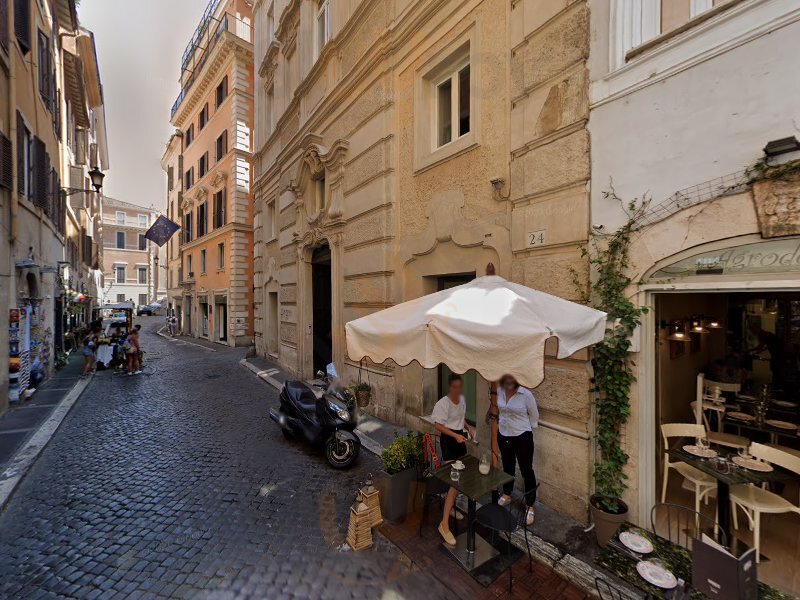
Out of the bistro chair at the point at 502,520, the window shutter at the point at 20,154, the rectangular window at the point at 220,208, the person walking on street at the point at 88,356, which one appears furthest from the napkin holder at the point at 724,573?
the rectangular window at the point at 220,208

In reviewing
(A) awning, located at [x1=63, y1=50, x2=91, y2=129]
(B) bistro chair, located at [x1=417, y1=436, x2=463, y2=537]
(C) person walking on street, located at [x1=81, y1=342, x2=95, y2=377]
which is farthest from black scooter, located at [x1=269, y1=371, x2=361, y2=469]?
(A) awning, located at [x1=63, y1=50, x2=91, y2=129]

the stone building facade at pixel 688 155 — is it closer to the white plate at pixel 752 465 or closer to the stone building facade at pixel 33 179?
the white plate at pixel 752 465

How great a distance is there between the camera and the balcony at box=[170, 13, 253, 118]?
21172 millimetres

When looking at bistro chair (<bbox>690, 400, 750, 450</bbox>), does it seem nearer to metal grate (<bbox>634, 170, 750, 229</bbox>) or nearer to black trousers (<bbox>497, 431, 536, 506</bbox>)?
black trousers (<bbox>497, 431, 536, 506</bbox>)

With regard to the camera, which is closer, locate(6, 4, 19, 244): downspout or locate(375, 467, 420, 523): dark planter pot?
locate(375, 467, 420, 523): dark planter pot

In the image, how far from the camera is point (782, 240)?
3049 mm

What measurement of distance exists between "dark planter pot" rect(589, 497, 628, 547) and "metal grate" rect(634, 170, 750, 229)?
300 centimetres

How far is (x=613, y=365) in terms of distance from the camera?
13.1 ft

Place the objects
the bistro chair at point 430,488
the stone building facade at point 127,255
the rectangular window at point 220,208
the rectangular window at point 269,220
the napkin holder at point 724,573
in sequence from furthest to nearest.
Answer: the stone building facade at point 127,255, the rectangular window at point 220,208, the rectangular window at point 269,220, the bistro chair at point 430,488, the napkin holder at point 724,573

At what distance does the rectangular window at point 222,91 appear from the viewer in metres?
21.7

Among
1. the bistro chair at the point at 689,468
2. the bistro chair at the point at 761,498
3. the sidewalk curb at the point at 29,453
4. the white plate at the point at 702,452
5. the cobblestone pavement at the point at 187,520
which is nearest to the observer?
the cobblestone pavement at the point at 187,520

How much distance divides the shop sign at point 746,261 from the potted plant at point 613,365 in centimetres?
48

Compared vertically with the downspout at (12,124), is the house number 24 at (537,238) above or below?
below

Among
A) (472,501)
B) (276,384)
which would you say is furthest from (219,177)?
(472,501)
